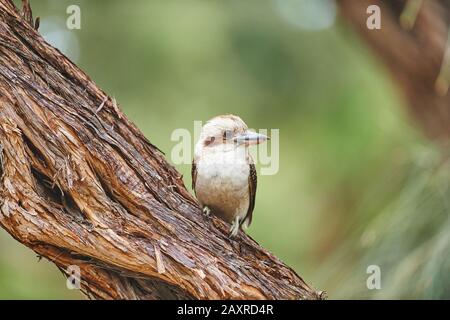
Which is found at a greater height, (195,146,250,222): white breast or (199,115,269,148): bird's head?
(199,115,269,148): bird's head

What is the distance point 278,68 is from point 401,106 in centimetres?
109

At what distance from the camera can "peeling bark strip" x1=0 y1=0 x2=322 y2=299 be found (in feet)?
4.92

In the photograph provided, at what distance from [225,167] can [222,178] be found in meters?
0.03

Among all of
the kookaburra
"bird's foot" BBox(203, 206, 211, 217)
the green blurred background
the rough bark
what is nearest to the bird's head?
the kookaburra

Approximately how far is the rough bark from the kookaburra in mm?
865

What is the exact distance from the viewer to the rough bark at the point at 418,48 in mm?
2424

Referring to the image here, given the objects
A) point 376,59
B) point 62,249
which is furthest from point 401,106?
point 62,249

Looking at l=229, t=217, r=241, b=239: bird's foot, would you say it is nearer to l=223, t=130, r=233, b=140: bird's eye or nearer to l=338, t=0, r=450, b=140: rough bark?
l=223, t=130, r=233, b=140: bird's eye

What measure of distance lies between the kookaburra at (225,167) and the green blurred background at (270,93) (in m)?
1.06

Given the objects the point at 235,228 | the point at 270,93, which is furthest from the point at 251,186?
the point at 270,93

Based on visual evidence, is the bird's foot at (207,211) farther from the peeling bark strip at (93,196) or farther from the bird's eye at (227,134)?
the bird's eye at (227,134)

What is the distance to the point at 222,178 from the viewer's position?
1.95m

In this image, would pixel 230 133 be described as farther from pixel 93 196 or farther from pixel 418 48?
pixel 418 48

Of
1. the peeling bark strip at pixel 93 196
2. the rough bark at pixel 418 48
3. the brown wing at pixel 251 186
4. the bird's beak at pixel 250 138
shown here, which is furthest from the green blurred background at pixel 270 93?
the peeling bark strip at pixel 93 196
